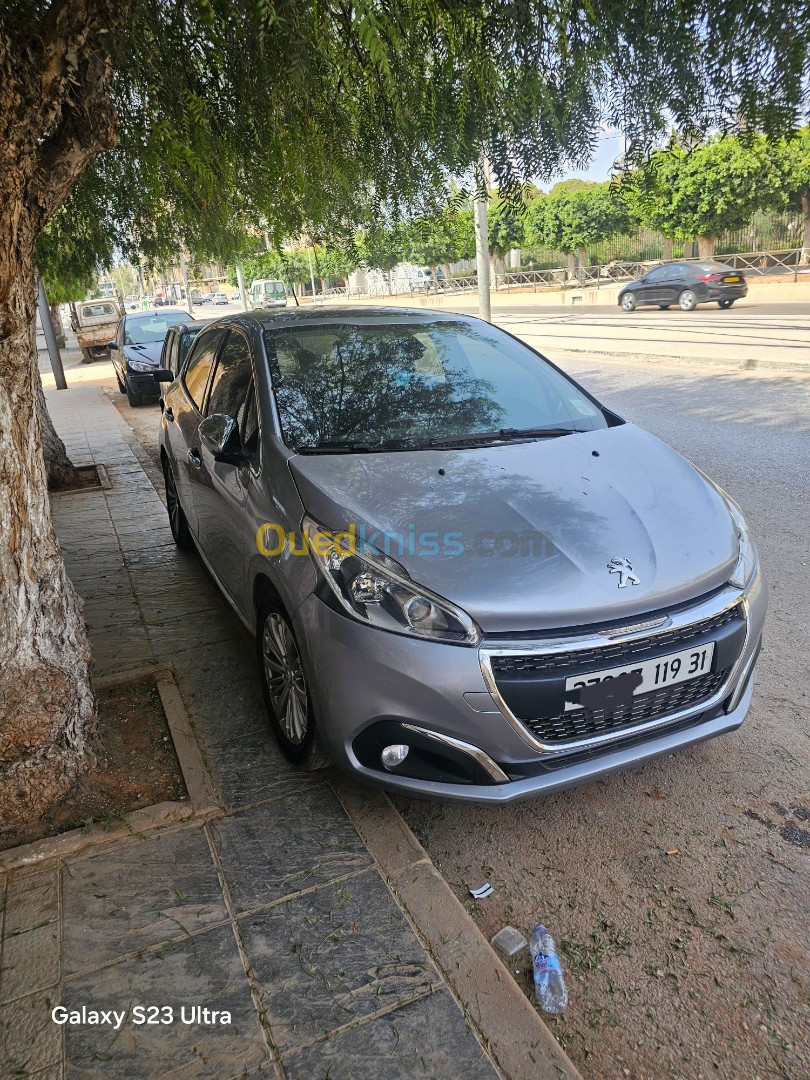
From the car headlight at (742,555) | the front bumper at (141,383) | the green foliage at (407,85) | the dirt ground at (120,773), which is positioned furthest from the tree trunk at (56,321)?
the car headlight at (742,555)

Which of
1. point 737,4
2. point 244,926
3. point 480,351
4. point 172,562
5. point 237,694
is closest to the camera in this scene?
point 244,926

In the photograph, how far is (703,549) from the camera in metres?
2.70

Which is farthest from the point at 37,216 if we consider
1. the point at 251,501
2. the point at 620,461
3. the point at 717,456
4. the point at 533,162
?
the point at 717,456

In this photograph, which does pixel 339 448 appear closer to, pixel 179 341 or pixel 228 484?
pixel 228 484

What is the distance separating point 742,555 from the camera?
281cm

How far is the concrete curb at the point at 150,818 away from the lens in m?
2.63

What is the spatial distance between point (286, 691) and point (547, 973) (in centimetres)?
137

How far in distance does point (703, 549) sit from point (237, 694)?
7.27 feet

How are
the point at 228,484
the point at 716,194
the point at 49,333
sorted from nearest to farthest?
1. the point at 228,484
2. the point at 49,333
3. the point at 716,194

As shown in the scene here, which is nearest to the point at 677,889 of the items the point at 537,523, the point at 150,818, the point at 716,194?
the point at 537,523

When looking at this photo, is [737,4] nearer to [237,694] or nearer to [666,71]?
[666,71]

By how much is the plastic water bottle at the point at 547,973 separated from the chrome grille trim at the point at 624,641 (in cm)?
54

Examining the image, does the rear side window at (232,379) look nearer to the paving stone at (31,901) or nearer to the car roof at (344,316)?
the car roof at (344,316)

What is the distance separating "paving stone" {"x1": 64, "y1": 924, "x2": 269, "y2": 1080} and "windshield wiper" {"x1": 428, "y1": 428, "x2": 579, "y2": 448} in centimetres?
200
